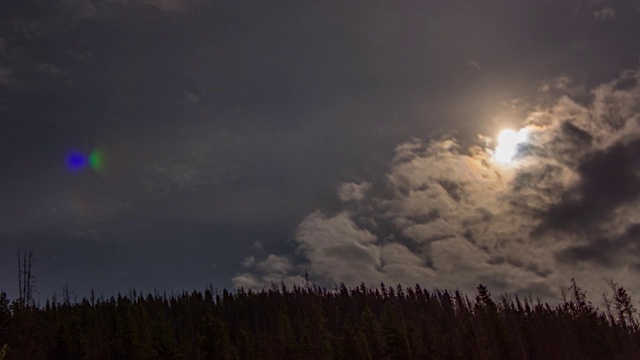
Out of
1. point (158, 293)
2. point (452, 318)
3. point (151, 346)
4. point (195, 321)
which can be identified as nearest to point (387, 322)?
point (151, 346)

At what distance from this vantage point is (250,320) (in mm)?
172750

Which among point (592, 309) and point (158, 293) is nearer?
point (592, 309)

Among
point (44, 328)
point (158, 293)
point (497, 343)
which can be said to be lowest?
point (497, 343)

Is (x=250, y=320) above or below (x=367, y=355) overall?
above

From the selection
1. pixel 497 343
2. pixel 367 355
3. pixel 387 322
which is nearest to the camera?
pixel 387 322

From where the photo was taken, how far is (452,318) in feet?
592

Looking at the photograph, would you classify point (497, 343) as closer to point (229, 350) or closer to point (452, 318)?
point (229, 350)

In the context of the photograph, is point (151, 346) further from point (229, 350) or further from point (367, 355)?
point (367, 355)

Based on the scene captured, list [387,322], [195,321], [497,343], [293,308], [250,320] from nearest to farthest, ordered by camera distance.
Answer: [387,322] < [497,343] < [195,321] < [250,320] < [293,308]

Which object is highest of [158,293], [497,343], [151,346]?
[158,293]

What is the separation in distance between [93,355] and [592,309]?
93.3 metres

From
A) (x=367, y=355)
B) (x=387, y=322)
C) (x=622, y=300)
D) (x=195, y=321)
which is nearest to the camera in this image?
(x=387, y=322)

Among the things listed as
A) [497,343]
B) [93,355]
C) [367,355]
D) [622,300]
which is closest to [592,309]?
[622,300]

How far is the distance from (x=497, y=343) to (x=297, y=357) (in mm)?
35495
